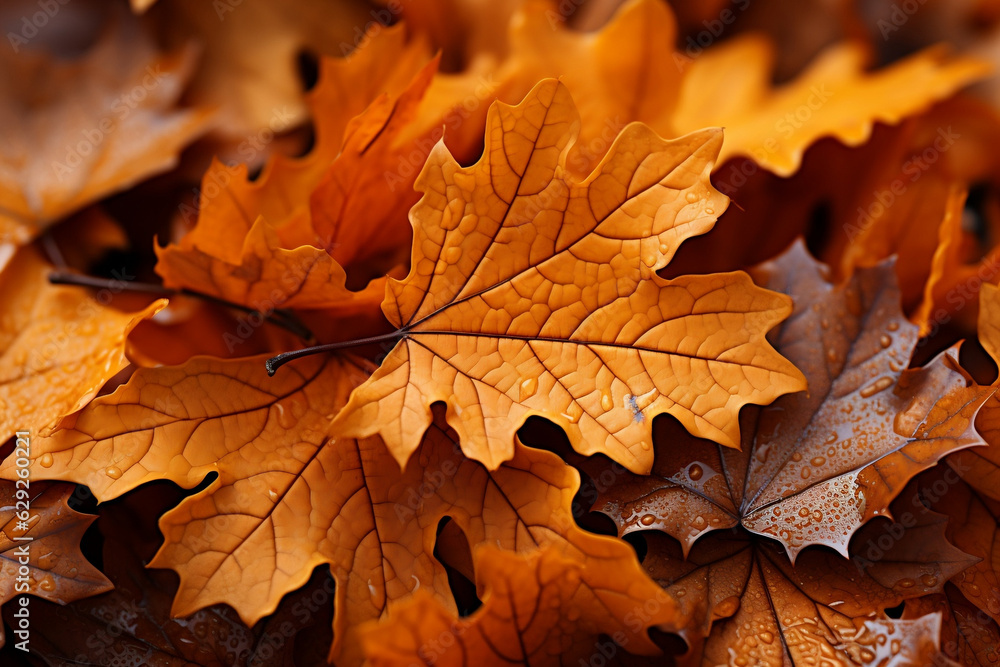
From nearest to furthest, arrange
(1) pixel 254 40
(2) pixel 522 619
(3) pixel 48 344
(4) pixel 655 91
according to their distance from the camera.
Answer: (2) pixel 522 619, (3) pixel 48 344, (4) pixel 655 91, (1) pixel 254 40

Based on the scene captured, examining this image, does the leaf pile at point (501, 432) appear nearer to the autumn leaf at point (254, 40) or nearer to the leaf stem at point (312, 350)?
the leaf stem at point (312, 350)

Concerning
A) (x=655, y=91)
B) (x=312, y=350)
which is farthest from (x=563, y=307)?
(x=655, y=91)

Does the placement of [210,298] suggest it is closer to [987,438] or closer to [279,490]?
[279,490]

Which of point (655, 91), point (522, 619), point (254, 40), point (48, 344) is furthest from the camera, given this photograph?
point (254, 40)

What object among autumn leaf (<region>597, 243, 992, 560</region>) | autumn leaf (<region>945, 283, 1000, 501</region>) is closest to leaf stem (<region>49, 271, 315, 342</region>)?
autumn leaf (<region>597, 243, 992, 560</region>)

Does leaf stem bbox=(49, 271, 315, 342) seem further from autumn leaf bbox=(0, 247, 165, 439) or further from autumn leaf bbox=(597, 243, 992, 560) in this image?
autumn leaf bbox=(597, 243, 992, 560)

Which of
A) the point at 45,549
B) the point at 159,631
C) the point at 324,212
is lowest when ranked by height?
the point at 159,631
